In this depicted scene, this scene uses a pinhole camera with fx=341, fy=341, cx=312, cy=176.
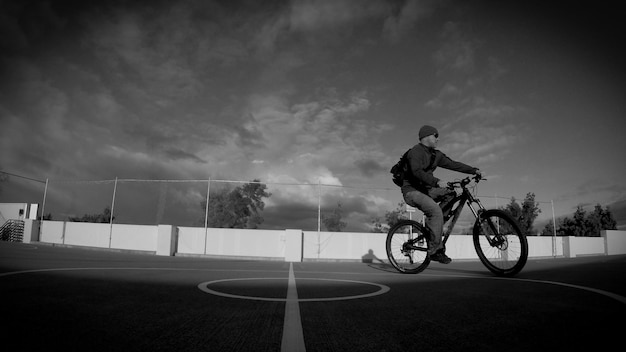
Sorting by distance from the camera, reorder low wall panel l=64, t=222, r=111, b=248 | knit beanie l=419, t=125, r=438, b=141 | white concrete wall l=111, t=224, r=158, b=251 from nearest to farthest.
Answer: knit beanie l=419, t=125, r=438, b=141
white concrete wall l=111, t=224, r=158, b=251
low wall panel l=64, t=222, r=111, b=248

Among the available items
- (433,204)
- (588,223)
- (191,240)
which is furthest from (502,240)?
(588,223)

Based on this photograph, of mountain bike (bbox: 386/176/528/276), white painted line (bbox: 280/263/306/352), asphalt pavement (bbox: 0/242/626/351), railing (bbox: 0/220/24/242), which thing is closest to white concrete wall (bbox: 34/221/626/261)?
mountain bike (bbox: 386/176/528/276)

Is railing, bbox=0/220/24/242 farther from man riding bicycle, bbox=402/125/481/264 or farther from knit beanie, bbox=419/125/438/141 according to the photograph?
knit beanie, bbox=419/125/438/141

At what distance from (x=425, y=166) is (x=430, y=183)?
0.29 meters

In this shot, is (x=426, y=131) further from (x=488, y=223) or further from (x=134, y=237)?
(x=134, y=237)

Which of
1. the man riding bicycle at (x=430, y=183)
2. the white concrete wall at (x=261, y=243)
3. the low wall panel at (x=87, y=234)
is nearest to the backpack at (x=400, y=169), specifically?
the man riding bicycle at (x=430, y=183)

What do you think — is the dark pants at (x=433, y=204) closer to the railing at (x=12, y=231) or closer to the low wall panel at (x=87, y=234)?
the low wall panel at (x=87, y=234)

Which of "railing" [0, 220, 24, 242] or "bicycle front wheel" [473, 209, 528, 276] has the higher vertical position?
"bicycle front wheel" [473, 209, 528, 276]

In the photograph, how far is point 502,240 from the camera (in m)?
4.62

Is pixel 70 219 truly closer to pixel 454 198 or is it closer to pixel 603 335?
pixel 454 198

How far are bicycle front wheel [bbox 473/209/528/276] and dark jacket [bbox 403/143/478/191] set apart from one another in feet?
2.38

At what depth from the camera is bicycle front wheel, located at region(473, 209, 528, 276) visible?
14.4 feet

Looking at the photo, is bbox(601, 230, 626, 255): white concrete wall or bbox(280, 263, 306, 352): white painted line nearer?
bbox(280, 263, 306, 352): white painted line

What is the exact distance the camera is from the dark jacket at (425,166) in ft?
15.4
